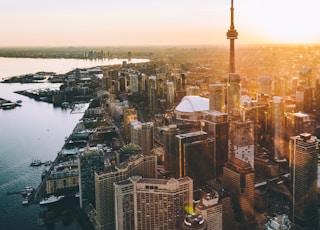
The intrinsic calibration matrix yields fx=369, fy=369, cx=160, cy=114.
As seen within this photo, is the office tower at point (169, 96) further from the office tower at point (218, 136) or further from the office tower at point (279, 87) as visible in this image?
the office tower at point (218, 136)

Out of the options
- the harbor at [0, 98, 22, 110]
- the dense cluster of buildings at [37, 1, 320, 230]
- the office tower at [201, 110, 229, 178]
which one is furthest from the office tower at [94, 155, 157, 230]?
the harbor at [0, 98, 22, 110]

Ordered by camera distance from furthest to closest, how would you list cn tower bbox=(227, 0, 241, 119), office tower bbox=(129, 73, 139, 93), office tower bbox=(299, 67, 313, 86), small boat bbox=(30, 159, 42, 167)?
office tower bbox=(129, 73, 139, 93) < office tower bbox=(299, 67, 313, 86) < cn tower bbox=(227, 0, 241, 119) < small boat bbox=(30, 159, 42, 167)

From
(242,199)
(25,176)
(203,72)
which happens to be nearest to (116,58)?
(203,72)

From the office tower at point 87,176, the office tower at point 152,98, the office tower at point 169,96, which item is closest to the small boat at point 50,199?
the office tower at point 87,176

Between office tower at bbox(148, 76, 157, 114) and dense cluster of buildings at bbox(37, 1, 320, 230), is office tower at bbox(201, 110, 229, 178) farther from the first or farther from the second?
office tower at bbox(148, 76, 157, 114)

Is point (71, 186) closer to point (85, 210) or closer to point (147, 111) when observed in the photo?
point (85, 210)

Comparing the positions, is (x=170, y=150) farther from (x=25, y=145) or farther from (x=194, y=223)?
(x=25, y=145)
